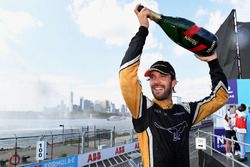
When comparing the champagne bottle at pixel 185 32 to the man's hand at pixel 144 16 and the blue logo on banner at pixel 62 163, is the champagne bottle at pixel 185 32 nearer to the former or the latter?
the man's hand at pixel 144 16

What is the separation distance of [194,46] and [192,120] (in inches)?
24.6

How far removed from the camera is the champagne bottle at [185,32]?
234cm

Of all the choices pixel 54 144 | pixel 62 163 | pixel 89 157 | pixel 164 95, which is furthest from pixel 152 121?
pixel 54 144

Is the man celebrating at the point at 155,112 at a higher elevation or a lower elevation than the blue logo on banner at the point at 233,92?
lower

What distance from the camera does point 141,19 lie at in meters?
2.25

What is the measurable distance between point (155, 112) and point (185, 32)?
69cm

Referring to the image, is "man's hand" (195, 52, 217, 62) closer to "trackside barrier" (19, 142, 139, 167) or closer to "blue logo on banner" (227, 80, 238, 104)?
"trackside barrier" (19, 142, 139, 167)

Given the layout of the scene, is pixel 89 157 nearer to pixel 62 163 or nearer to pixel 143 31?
pixel 62 163

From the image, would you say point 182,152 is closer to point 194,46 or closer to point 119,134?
point 194,46

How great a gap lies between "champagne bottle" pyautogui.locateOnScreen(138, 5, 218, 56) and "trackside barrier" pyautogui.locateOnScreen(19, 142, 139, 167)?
22.2 ft

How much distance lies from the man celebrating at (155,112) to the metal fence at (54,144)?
7439mm

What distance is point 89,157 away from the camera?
10.9 m

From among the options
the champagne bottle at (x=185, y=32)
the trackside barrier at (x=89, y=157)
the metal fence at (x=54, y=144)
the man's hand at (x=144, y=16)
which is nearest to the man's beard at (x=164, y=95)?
the champagne bottle at (x=185, y=32)

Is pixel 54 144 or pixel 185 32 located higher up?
pixel 185 32
